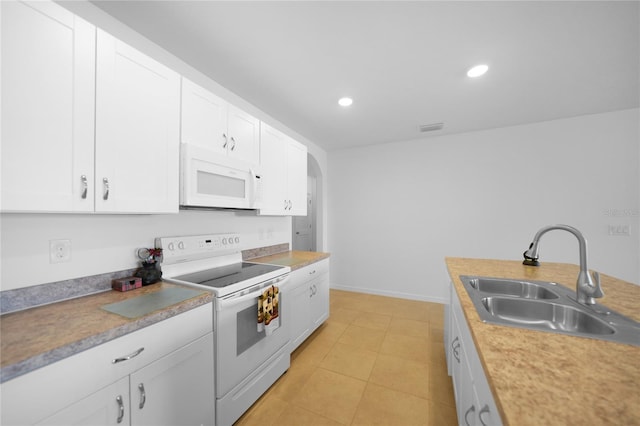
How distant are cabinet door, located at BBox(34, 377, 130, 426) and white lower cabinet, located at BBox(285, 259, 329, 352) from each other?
1.28m

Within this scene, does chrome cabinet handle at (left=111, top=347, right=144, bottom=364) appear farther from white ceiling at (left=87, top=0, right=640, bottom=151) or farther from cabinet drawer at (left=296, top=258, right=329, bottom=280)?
white ceiling at (left=87, top=0, right=640, bottom=151)

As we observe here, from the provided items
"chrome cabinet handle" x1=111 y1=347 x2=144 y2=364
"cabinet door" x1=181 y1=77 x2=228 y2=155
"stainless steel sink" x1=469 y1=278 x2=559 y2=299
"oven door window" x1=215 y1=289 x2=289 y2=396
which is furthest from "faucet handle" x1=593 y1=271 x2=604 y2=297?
"cabinet door" x1=181 y1=77 x2=228 y2=155

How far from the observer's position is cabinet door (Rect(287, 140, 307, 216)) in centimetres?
276

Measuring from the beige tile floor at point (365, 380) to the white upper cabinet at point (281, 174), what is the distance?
149 centimetres

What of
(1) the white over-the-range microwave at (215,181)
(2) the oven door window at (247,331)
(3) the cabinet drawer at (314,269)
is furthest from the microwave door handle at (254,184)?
(2) the oven door window at (247,331)

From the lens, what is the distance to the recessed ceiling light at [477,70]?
1.98 metres

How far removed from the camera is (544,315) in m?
1.24

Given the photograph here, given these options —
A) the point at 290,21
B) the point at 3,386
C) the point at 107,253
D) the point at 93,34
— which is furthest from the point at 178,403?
the point at 290,21

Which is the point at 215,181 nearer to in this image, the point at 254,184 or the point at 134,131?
the point at 254,184

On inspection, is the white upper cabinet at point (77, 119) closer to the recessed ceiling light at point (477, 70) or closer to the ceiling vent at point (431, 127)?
the recessed ceiling light at point (477, 70)

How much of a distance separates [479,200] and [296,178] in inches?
106

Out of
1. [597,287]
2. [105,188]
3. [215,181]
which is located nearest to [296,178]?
[215,181]

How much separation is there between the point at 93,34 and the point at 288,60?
1.19m

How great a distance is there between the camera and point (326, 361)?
2.22 m
